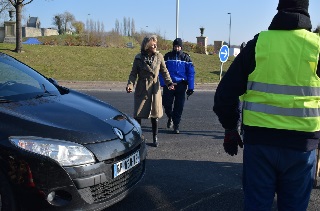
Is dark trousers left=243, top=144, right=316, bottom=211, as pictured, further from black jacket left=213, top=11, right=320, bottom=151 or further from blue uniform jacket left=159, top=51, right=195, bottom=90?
blue uniform jacket left=159, top=51, right=195, bottom=90

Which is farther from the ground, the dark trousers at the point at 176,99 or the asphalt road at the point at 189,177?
the dark trousers at the point at 176,99

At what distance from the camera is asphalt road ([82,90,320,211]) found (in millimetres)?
3857

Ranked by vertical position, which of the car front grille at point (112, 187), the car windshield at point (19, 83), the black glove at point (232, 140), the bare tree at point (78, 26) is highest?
the bare tree at point (78, 26)

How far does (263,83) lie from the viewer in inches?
92.6

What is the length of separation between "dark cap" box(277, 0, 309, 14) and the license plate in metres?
1.81

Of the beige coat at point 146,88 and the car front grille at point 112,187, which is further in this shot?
the beige coat at point 146,88

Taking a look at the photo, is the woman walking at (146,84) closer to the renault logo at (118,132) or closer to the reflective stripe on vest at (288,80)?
the renault logo at (118,132)

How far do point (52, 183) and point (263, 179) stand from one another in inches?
60.5

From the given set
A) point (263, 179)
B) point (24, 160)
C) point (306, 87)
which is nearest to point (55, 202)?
point (24, 160)

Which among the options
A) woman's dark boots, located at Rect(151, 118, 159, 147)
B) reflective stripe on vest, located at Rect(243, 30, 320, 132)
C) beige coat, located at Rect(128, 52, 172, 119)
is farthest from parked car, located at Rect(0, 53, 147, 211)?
woman's dark boots, located at Rect(151, 118, 159, 147)

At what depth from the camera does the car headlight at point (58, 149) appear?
114 inches

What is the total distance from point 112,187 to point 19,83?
1585 mm

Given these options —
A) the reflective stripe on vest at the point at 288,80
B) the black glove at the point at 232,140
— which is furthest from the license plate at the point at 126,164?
the reflective stripe on vest at the point at 288,80

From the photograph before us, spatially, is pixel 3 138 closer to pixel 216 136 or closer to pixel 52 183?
pixel 52 183
